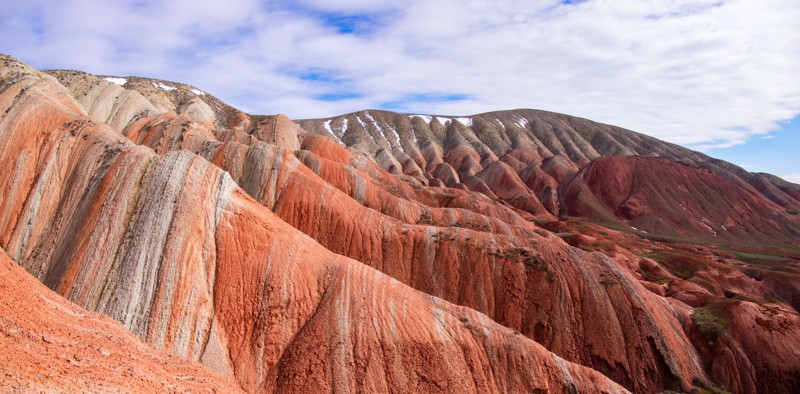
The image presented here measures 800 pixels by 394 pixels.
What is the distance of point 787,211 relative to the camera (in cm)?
10538

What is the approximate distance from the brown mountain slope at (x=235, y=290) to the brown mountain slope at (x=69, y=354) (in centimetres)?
480

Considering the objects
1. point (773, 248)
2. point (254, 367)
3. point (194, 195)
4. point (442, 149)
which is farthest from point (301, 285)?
point (442, 149)

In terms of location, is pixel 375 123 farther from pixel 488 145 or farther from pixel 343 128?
pixel 488 145

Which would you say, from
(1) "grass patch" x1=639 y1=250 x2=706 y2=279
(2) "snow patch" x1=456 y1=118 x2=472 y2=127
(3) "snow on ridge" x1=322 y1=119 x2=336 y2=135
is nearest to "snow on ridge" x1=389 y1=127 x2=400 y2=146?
(3) "snow on ridge" x1=322 y1=119 x2=336 y2=135

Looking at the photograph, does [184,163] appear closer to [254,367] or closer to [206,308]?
[206,308]

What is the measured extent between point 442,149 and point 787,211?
9164 centimetres

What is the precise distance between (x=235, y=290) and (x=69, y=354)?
35.2ft

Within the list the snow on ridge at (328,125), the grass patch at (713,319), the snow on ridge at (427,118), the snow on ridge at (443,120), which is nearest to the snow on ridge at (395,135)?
the snow on ridge at (427,118)

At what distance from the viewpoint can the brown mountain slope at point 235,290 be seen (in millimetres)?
18188

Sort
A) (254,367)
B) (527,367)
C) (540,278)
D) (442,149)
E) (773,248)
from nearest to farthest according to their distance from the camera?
(254,367) → (527,367) → (540,278) → (773,248) → (442,149)

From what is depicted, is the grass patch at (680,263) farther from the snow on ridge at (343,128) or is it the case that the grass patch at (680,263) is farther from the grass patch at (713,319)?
the snow on ridge at (343,128)

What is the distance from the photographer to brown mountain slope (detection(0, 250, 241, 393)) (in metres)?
8.05

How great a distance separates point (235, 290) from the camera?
20125mm

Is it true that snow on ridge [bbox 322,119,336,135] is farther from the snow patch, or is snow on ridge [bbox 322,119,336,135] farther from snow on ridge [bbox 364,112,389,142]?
the snow patch
